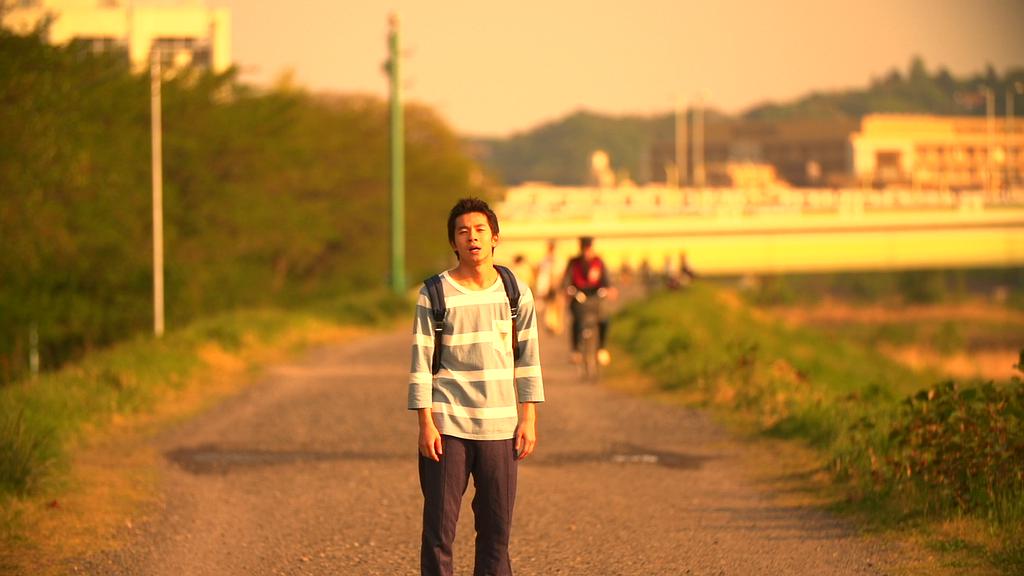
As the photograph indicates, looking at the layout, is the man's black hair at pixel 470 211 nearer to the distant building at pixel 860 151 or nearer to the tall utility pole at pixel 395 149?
the tall utility pole at pixel 395 149

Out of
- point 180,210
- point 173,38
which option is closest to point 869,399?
point 180,210

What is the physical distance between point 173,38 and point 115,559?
8078 cm

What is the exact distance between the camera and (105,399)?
49.2 ft

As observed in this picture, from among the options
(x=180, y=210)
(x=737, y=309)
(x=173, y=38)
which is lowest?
(x=737, y=309)

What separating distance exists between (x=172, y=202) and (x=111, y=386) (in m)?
25.9

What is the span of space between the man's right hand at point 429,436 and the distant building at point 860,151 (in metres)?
137

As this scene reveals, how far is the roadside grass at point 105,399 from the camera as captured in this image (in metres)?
9.80

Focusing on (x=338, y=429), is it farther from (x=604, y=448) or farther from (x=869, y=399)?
(x=869, y=399)

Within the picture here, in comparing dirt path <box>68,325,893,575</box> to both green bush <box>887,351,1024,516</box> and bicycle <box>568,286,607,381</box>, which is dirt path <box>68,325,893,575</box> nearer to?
green bush <box>887,351,1024,516</box>

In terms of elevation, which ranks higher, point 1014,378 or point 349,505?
point 1014,378

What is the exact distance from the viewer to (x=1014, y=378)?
36.0ft

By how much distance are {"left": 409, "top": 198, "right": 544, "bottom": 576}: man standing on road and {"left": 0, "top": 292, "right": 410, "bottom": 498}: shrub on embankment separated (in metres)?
4.27

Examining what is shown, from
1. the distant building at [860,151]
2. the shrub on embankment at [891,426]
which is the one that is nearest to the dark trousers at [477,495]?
the shrub on embankment at [891,426]

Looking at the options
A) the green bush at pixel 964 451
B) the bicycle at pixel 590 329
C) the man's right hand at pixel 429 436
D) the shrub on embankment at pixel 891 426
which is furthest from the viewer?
the bicycle at pixel 590 329
